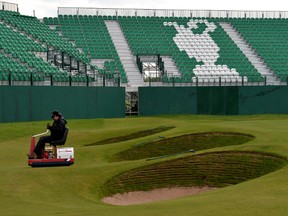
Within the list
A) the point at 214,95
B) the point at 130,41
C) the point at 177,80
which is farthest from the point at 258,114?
the point at 130,41

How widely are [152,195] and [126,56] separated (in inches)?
1796

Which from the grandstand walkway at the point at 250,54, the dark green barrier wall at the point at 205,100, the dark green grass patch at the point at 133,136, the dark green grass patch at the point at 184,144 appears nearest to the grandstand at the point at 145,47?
the grandstand walkway at the point at 250,54

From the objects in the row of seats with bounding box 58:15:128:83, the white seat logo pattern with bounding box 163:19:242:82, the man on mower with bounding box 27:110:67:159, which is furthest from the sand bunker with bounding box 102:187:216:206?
the row of seats with bounding box 58:15:128:83

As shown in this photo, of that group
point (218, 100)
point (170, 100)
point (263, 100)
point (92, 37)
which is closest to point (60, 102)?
point (170, 100)

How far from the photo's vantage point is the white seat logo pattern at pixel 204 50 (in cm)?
6144

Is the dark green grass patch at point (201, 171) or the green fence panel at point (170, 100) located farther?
the green fence panel at point (170, 100)

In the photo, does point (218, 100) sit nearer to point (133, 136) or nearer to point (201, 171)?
point (133, 136)

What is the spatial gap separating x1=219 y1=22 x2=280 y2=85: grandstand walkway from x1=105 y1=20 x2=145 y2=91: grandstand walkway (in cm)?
1258

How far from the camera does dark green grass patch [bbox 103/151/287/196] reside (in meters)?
19.5

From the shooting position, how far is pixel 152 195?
19.0 metres

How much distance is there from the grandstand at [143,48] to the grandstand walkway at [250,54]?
0.36ft

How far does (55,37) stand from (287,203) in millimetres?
50485

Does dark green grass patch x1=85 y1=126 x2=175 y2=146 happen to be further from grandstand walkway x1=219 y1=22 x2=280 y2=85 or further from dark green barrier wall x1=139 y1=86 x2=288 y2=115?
grandstand walkway x1=219 y1=22 x2=280 y2=85

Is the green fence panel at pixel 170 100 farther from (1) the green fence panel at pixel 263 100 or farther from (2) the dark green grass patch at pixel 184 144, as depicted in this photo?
(2) the dark green grass patch at pixel 184 144
